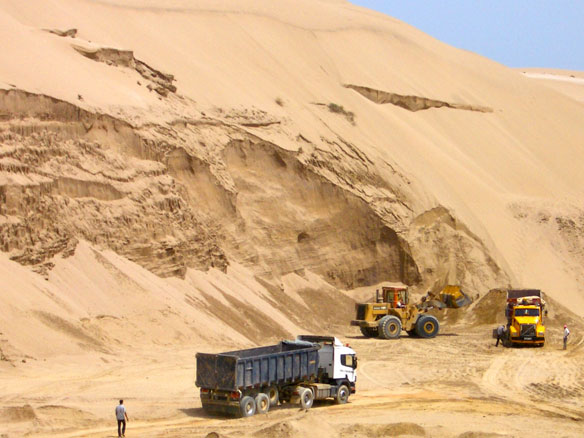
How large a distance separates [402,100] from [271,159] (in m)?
15.0

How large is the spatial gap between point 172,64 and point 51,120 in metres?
11.3

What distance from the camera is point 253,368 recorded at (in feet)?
65.5

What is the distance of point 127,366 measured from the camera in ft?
87.4

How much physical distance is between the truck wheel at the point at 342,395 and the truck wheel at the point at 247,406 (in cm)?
252

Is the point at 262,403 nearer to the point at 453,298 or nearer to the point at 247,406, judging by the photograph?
the point at 247,406

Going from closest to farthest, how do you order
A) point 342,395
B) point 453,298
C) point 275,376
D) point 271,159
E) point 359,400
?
point 275,376
point 342,395
point 359,400
point 453,298
point 271,159

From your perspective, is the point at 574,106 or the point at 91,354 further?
the point at 574,106

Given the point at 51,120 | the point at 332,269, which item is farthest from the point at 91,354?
the point at 332,269

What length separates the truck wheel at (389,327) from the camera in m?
36.6

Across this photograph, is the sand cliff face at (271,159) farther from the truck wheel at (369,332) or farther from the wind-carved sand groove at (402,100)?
the truck wheel at (369,332)

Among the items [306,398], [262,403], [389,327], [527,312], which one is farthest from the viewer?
[389,327]

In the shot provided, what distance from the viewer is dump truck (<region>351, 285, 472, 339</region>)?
36.7 metres

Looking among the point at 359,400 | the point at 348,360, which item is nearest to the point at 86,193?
the point at 348,360

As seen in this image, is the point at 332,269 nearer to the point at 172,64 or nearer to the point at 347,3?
the point at 172,64
